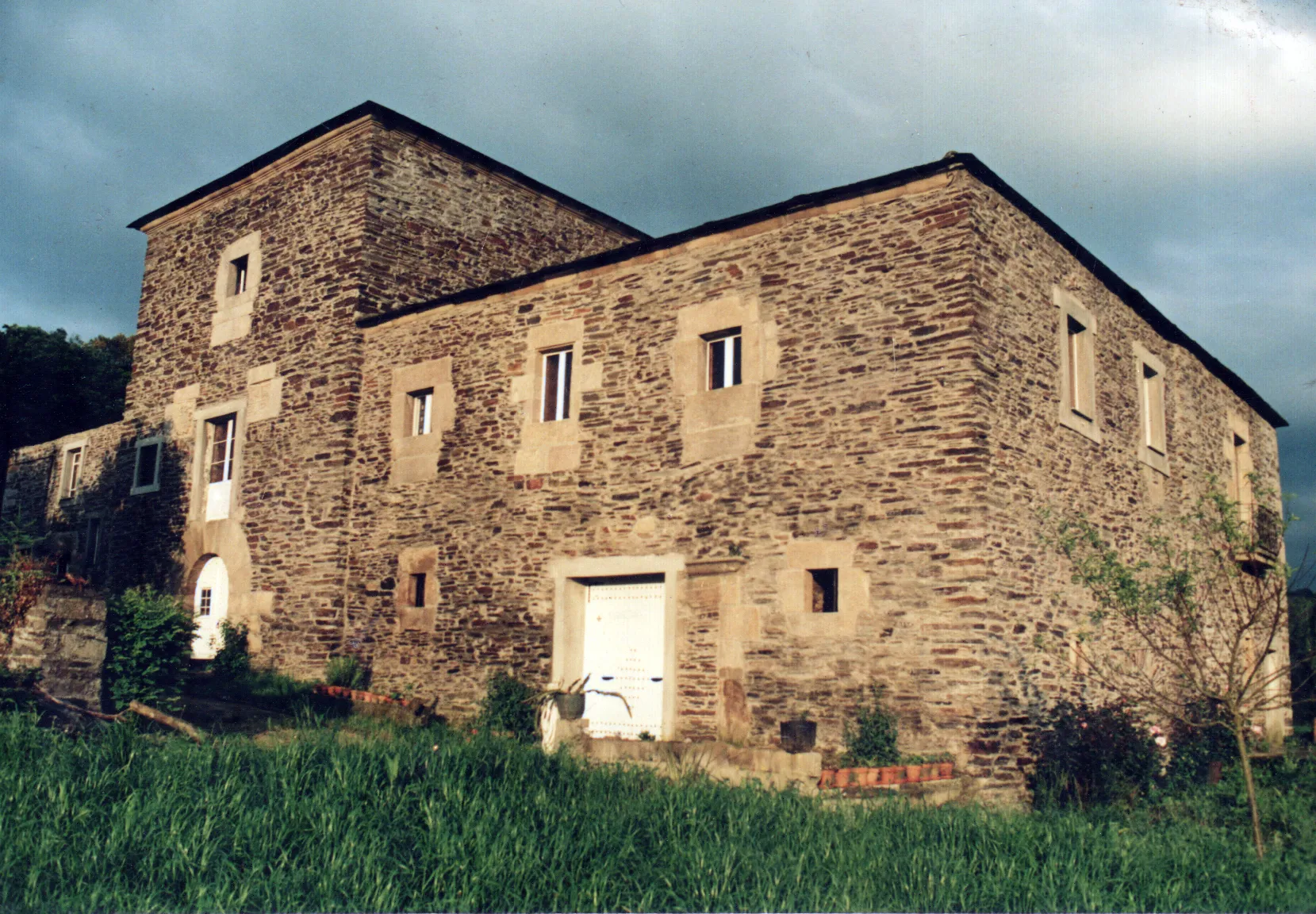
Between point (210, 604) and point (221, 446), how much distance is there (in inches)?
93.3

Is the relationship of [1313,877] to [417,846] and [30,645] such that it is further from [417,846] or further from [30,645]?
[30,645]

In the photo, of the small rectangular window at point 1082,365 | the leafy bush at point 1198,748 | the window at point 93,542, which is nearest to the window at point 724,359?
the small rectangular window at point 1082,365

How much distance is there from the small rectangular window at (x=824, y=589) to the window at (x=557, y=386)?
3739 millimetres

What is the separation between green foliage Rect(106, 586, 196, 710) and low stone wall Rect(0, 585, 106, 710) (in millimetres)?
289

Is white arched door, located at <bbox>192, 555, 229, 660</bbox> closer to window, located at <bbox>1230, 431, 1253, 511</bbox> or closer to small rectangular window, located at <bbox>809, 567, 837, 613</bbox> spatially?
small rectangular window, located at <bbox>809, 567, 837, 613</bbox>

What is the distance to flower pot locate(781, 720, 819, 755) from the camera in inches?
353

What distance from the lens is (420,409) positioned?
45.0 feet

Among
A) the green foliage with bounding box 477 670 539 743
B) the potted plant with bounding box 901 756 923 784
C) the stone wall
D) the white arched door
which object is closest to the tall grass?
the potted plant with bounding box 901 756 923 784

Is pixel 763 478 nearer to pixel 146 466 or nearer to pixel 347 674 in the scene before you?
pixel 347 674

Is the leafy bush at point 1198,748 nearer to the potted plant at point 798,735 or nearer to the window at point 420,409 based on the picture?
the potted plant at point 798,735

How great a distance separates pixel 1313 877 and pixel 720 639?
5.31 m

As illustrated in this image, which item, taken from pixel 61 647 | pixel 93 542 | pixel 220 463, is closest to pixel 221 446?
pixel 220 463

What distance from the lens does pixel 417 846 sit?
558 cm

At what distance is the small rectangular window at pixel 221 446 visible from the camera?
51.7ft
